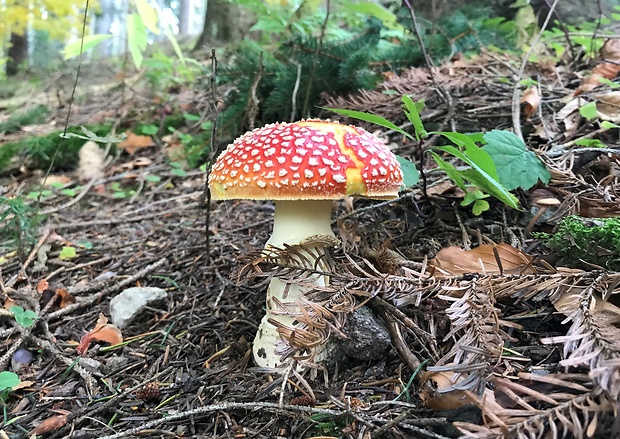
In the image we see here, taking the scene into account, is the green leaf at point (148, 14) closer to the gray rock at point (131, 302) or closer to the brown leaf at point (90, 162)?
the gray rock at point (131, 302)

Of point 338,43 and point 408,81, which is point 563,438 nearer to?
point 408,81

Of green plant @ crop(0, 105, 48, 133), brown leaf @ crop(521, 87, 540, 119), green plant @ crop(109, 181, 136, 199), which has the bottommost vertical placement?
green plant @ crop(109, 181, 136, 199)

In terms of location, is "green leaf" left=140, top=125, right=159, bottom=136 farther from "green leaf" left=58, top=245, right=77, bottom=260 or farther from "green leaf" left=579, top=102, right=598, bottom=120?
"green leaf" left=579, top=102, right=598, bottom=120

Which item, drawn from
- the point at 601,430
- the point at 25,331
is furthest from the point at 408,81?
the point at 25,331

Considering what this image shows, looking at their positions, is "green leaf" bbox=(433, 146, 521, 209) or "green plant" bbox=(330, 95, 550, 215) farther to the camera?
"green plant" bbox=(330, 95, 550, 215)

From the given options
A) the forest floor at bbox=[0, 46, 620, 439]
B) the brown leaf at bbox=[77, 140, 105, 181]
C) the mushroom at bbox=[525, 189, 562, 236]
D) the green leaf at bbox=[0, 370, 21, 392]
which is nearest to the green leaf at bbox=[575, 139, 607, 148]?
the forest floor at bbox=[0, 46, 620, 439]

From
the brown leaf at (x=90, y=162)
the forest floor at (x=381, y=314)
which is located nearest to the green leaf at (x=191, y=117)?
the brown leaf at (x=90, y=162)
